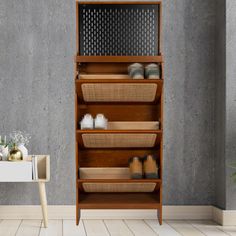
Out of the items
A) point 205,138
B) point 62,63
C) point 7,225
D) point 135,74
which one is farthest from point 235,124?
point 7,225

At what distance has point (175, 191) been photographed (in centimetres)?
486

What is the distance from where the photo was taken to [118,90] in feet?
12.9

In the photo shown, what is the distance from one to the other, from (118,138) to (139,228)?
864mm

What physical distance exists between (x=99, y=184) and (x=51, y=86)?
3.76ft

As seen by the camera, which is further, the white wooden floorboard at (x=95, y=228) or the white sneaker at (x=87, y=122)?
the white wooden floorboard at (x=95, y=228)

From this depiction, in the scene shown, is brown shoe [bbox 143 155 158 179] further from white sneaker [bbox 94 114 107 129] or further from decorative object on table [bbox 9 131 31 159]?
decorative object on table [bbox 9 131 31 159]

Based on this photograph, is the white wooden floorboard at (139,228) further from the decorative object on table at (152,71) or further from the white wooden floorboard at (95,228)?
the decorative object on table at (152,71)

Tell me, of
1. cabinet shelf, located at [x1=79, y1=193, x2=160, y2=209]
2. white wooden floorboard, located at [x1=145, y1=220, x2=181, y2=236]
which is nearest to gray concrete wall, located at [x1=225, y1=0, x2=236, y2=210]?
white wooden floorboard, located at [x1=145, y1=220, x2=181, y2=236]

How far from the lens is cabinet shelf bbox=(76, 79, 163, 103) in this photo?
12.5 ft

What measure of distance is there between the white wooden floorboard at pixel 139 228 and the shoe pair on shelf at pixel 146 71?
1224mm

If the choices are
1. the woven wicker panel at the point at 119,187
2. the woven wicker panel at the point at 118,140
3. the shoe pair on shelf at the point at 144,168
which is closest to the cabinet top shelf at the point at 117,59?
the woven wicker panel at the point at 118,140

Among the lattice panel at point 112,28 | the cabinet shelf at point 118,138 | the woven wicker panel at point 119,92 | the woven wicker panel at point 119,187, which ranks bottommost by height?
the woven wicker panel at point 119,187

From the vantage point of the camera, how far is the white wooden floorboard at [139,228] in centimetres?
415

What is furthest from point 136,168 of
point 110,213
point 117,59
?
point 110,213
